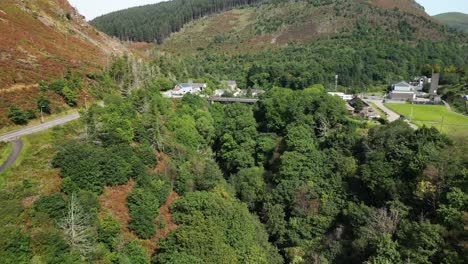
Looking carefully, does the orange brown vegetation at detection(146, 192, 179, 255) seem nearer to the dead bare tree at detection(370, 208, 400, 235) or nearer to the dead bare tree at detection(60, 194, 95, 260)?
the dead bare tree at detection(60, 194, 95, 260)

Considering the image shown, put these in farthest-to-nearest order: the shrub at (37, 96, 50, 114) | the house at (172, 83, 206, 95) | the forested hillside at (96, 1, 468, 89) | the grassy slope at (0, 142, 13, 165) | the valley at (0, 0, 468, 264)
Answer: the forested hillside at (96, 1, 468, 89), the house at (172, 83, 206, 95), the shrub at (37, 96, 50, 114), the grassy slope at (0, 142, 13, 165), the valley at (0, 0, 468, 264)

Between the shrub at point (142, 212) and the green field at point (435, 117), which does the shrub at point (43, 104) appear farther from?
the green field at point (435, 117)

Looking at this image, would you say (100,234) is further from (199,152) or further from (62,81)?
(62,81)

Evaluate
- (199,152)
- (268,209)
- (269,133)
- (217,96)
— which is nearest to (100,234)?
(268,209)

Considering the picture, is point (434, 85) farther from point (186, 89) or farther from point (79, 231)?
point (79, 231)

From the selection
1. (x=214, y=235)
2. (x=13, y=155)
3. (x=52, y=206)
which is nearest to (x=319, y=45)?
(x=214, y=235)

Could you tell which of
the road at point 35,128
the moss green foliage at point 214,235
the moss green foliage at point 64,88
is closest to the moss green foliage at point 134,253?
the moss green foliage at point 214,235

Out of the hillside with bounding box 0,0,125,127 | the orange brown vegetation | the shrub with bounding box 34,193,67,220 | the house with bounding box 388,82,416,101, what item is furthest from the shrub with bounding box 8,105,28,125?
the house with bounding box 388,82,416,101
